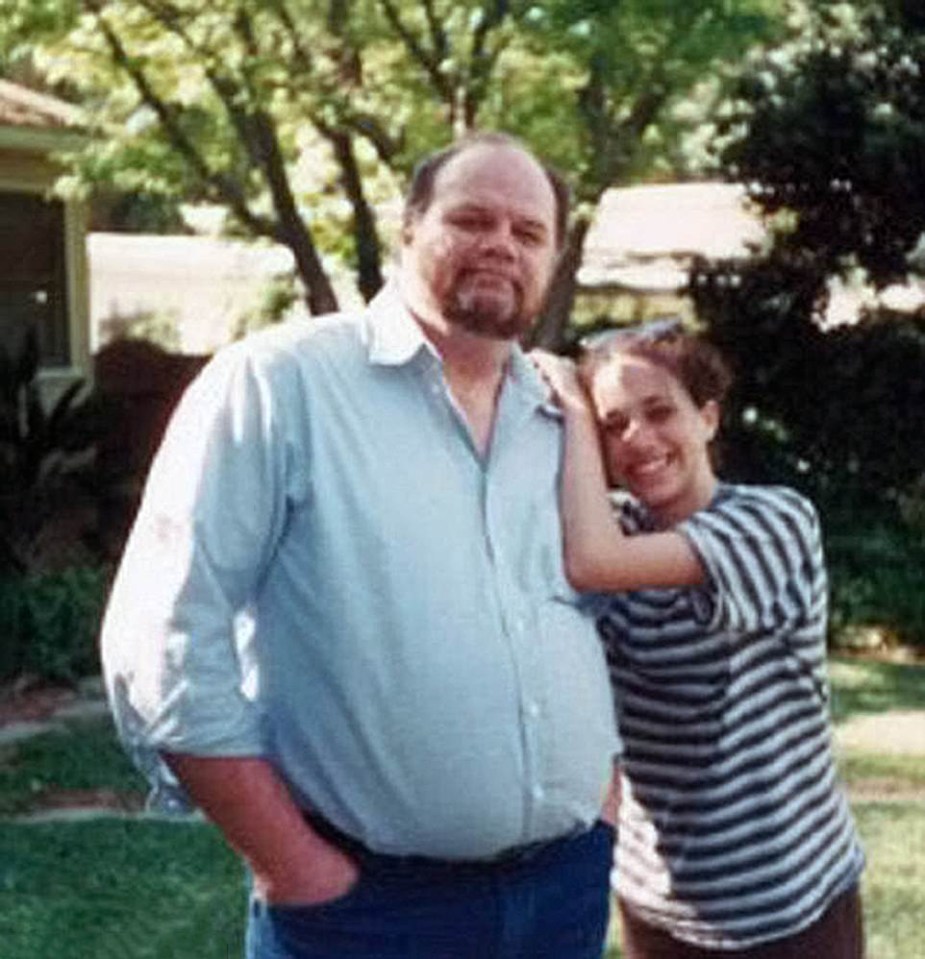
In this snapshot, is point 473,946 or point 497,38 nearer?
point 473,946

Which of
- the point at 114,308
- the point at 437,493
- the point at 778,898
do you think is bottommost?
the point at 114,308

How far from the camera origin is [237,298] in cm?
2427

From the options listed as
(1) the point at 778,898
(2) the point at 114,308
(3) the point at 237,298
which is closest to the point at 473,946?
(1) the point at 778,898

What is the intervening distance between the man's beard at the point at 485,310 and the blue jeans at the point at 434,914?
720 millimetres

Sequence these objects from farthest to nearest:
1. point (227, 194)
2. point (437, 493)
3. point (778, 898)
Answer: point (227, 194) → point (778, 898) → point (437, 493)

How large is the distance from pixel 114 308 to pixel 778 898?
26.0m

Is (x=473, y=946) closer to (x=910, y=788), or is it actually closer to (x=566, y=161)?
(x=910, y=788)

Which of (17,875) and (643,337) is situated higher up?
(643,337)

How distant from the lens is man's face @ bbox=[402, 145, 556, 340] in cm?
288

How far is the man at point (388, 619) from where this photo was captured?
107 inches

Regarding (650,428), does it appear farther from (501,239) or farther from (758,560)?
(501,239)

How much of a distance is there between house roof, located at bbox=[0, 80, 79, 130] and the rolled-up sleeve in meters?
12.5

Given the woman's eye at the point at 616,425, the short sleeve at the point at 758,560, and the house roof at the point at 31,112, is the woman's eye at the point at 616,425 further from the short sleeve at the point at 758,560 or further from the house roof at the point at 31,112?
the house roof at the point at 31,112

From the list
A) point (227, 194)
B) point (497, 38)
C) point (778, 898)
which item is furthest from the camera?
point (227, 194)
